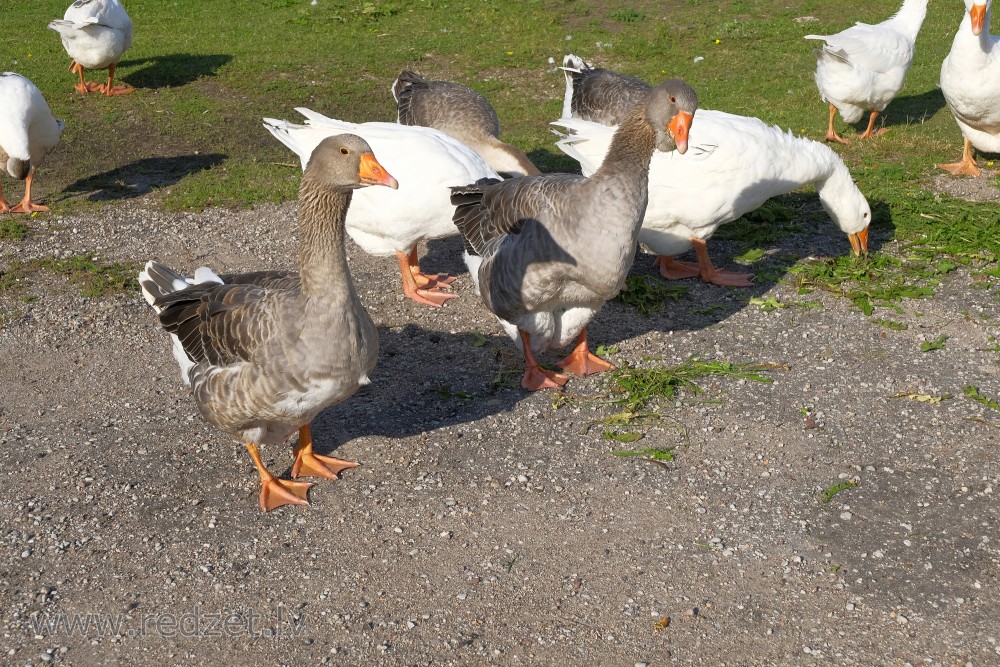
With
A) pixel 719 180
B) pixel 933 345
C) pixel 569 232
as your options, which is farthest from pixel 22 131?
pixel 933 345

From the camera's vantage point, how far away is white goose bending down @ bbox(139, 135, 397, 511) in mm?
4730

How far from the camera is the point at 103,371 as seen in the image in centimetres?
661

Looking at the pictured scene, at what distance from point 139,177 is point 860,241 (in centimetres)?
716

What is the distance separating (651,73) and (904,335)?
284 inches

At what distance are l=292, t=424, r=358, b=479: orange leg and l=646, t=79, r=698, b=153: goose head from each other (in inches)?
107

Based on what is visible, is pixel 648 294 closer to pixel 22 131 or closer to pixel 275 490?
pixel 275 490

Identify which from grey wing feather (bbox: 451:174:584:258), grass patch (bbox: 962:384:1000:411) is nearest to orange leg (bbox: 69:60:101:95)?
grey wing feather (bbox: 451:174:584:258)

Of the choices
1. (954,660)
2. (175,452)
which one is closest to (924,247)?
(954,660)

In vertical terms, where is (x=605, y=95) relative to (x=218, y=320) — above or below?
below

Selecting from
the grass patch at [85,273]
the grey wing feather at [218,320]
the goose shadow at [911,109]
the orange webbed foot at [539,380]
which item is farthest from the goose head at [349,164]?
the goose shadow at [911,109]

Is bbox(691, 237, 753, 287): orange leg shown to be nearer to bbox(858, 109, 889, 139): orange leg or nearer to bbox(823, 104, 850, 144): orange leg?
bbox(823, 104, 850, 144): orange leg

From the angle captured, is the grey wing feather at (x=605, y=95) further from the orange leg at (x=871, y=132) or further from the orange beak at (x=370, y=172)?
the orange beak at (x=370, y=172)

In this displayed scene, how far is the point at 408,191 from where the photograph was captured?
6992 millimetres

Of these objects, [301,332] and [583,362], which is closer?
[301,332]
